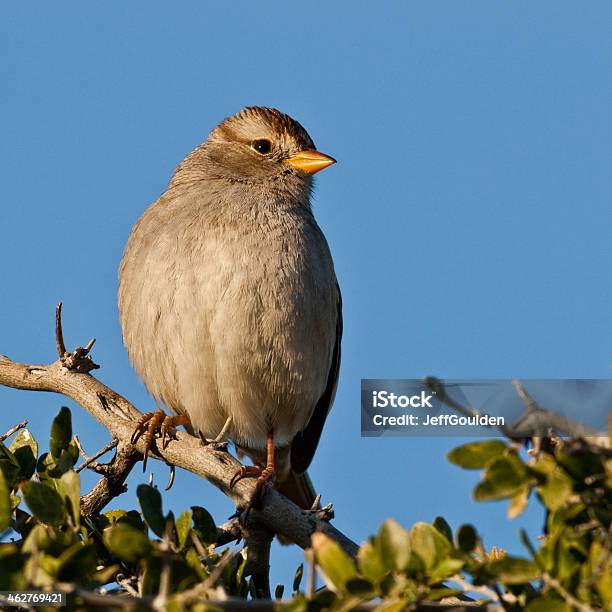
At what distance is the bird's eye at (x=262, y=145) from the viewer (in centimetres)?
774

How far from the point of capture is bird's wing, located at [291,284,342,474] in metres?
7.47

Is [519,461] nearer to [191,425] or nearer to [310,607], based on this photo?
[310,607]

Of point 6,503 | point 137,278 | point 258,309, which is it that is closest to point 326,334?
point 258,309

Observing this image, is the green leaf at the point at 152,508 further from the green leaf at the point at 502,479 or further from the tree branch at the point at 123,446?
the green leaf at the point at 502,479

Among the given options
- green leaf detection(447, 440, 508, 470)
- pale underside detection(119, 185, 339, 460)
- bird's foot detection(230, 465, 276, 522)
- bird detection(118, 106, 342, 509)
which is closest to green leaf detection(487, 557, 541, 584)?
green leaf detection(447, 440, 508, 470)

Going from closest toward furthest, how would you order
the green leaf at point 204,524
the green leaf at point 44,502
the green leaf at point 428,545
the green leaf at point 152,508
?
the green leaf at point 428,545
the green leaf at point 44,502
the green leaf at point 152,508
the green leaf at point 204,524

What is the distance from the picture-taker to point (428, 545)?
3158 millimetres

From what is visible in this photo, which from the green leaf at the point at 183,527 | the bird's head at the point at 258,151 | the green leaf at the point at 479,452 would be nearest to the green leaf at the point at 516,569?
the green leaf at the point at 479,452

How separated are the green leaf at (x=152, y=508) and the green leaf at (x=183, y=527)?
0.10 metres

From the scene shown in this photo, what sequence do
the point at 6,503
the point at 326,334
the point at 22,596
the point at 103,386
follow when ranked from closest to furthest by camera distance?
the point at 22,596, the point at 6,503, the point at 103,386, the point at 326,334

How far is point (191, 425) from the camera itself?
696cm

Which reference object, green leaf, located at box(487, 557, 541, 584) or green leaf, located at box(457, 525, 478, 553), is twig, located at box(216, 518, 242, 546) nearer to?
green leaf, located at box(457, 525, 478, 553)

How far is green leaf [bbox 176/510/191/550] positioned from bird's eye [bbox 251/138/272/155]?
4105 millimetres

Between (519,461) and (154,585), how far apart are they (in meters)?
1.27
